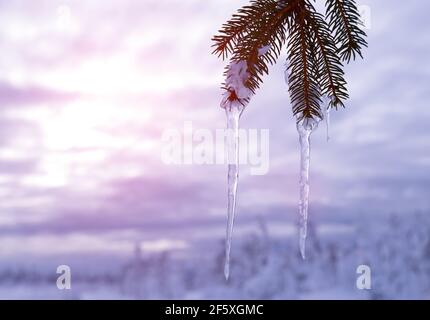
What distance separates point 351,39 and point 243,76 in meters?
0.63

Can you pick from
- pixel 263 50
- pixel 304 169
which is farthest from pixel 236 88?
pixel 304 169

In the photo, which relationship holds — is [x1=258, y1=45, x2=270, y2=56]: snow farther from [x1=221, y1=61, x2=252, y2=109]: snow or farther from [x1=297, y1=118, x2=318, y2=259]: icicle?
[x1=297, y1=118, x2=318, y2=259]: icicle

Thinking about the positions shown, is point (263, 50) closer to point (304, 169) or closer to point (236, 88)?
point (236, 88)

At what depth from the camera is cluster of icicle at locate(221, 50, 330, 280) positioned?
11.2 ft

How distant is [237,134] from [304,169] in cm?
52

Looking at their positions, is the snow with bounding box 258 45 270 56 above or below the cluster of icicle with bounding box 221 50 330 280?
above

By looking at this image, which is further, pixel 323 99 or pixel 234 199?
pixel 234 199

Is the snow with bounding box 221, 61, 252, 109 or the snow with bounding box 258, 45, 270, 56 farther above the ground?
the snow with bounding box 258, 45, 270, 56

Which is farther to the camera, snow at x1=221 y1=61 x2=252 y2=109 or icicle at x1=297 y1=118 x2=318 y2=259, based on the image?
icicle at x1=297 y1=118 x2=318 y2=259
